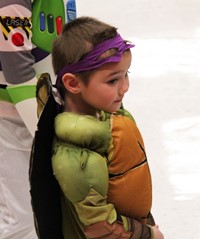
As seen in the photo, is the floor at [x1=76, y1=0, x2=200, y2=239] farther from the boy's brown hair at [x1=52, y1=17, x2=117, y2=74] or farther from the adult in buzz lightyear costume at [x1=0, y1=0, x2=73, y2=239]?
the boy's brown hair at [x1=52, y1=17, x2=117, y2=74]

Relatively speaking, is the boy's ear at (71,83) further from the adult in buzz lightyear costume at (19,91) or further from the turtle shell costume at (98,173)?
the adult in buzz lightyear costume at (19,91)

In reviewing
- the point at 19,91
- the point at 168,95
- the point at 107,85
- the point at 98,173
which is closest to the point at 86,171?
the point at 98,173

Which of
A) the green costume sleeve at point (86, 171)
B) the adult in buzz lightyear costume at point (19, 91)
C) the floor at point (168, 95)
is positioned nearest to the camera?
the green costume sleeve at point (86, 171)

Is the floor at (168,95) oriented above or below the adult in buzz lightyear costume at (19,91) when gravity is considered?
below

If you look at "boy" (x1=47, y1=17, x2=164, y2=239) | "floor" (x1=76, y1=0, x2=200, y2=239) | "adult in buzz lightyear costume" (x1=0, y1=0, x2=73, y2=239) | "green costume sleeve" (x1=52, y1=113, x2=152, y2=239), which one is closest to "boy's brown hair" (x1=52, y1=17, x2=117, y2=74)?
"boy" (x1=47, y1=17, x2=164, y2=239)

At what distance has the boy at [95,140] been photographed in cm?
94

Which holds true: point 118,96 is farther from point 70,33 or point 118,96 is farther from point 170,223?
point 170,223

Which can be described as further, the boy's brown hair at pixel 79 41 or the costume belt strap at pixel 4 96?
the costume belt strap at pixel 4 96

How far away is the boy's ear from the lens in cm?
96

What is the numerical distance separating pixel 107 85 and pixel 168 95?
1931 millimetres

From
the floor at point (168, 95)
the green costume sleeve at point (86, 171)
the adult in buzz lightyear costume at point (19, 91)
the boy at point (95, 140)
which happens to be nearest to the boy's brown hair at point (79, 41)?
the boy at point (95, 140)

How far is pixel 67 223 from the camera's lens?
1.05 metres

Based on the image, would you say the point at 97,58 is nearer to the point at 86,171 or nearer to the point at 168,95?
the point at 86,171

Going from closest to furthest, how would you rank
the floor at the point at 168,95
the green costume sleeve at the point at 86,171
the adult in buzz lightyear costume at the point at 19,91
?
the green costume sleeve at the point at 86,171 → the adult in buzz lightyear costume at the point at 19,91 → the floor at the point at 168,95
